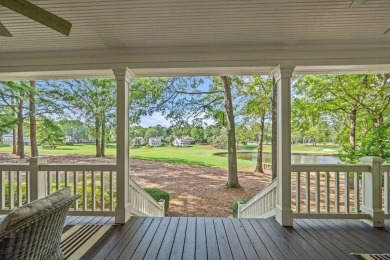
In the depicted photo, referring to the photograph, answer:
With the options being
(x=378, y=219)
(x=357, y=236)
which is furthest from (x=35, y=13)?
(x=378, y=219)

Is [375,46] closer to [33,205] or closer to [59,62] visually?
[33,205]

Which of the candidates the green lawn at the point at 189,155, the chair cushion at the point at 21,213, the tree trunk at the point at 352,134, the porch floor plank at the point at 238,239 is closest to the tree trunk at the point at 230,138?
the green lawn at the point at 189,155

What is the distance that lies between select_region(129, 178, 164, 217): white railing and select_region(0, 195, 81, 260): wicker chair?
199cm

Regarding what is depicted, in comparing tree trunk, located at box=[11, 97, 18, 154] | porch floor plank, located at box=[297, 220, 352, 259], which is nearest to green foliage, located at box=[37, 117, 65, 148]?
tree trunk, located at box=[11, 97, 18, 154]

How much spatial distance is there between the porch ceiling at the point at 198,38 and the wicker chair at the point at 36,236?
81.9 inches

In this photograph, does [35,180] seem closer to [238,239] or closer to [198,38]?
[238,239]

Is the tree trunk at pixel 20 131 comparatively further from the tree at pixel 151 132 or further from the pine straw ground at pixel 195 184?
the tree at pixel 151 132

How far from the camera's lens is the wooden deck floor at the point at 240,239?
2.53 metres

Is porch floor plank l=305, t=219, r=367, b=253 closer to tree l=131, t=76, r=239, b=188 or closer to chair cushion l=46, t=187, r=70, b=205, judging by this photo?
chair cushion l=46, t=187, r=70, b=205

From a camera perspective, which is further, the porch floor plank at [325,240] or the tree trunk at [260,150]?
the tree trunk at [260,150]

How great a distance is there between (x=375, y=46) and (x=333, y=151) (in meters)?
4.08

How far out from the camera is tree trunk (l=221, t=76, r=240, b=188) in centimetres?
811

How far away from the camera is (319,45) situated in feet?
11.1

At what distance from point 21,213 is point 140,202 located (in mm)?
3055
